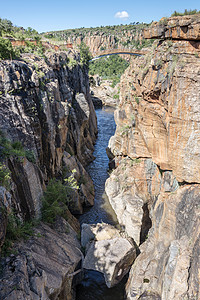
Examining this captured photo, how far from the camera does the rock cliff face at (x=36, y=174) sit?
9.48m

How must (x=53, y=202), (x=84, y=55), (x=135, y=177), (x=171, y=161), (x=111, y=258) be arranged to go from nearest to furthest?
1. (x=171, y=161)
2. (x=111, y=258)
3. (x=53, y=202)
4. (x=135, y=177)
5. (x=84, y=55)

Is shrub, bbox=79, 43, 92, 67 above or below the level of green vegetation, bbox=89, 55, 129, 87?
above

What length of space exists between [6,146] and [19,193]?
2750 mm

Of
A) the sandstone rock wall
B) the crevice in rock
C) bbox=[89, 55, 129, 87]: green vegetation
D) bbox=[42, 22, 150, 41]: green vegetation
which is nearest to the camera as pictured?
the sandstone rock wall

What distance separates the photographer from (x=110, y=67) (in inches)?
4003

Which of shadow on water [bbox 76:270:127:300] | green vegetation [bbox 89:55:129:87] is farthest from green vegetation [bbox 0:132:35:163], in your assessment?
green vegetation [bbox 89:55:129:87]

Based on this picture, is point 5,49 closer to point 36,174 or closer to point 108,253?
point 36,174

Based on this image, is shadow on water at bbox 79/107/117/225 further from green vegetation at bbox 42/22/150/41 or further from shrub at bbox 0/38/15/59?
green vegetation at bbox 42/22/150/41

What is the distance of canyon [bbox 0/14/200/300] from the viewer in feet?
34.8

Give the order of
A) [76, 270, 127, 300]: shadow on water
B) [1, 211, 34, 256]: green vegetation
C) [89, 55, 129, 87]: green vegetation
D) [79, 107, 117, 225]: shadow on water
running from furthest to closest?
[89, 55, 129, 87]: green vegetation
[79, 107, 117, 225]: shadow on water
[76, 270, 127, 300]: shadow on water
[1, 211, 34, 256]: green vegetation

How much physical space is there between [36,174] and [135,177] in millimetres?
8297

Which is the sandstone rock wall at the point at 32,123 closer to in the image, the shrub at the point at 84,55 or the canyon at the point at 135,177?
the canyon at the point at 135,177

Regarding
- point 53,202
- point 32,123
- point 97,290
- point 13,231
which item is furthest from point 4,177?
point 97,290

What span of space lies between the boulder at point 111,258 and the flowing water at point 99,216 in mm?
705
